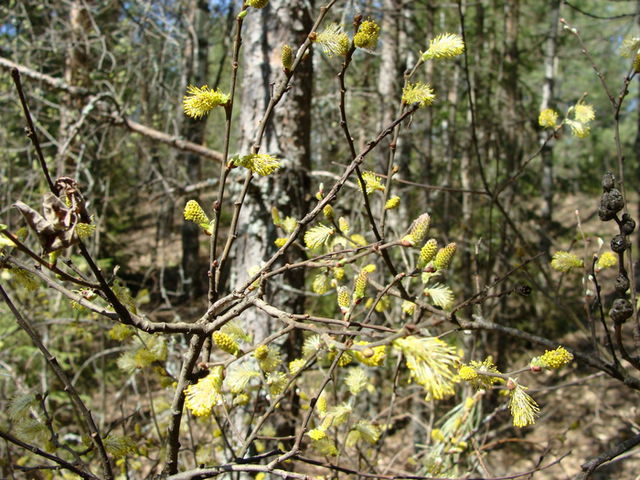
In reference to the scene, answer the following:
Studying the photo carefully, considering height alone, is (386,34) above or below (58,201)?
above

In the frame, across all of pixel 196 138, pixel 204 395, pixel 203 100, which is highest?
pixel 196 138

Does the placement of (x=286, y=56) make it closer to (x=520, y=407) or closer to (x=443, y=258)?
(x=443, y=258)

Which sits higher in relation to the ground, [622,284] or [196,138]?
[196,138]

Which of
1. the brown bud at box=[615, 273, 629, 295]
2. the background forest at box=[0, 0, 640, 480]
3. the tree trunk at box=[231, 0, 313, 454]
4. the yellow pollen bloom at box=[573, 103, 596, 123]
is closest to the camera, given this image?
the background forest at box=[0, 0, 640, 480]

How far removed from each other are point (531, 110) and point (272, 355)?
23.4ft

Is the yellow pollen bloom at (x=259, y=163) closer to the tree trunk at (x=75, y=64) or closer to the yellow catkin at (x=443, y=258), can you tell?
the yellow catkin at (x=443, y=258)

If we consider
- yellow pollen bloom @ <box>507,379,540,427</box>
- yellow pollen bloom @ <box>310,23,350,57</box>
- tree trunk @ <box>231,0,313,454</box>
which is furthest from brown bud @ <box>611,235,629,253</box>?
tree trunk @ <box>231,0,313,454</box>

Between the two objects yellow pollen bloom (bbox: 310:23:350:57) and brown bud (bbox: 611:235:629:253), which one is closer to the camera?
yellow pollen bloom (bbox: 310:23:350:57)

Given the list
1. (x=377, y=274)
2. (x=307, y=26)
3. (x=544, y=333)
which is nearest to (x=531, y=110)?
(x=544, y=333)

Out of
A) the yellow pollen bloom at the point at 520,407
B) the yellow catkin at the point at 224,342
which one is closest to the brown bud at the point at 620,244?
the yellow pollen bloom at the point at 520,407

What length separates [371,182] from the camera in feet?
4.69

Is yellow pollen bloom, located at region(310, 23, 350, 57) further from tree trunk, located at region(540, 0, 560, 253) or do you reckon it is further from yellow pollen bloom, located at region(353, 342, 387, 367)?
tree trunk, located at region(540, 0, 560, 253)

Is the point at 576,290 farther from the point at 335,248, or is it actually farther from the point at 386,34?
the point at 335,248

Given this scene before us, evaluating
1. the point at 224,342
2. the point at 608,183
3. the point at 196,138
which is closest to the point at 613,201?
the point at 608,183
